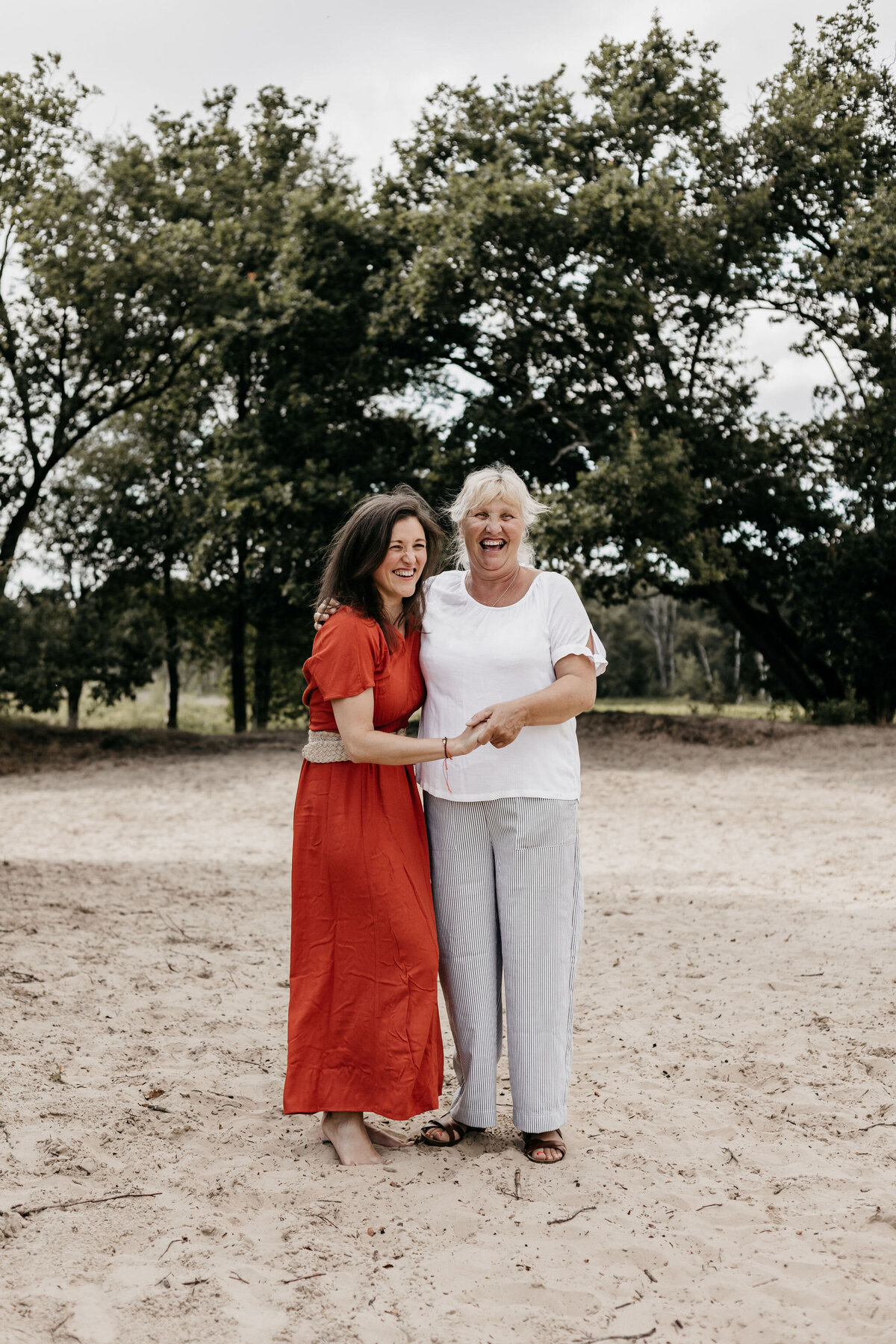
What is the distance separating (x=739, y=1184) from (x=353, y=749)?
5.44ft

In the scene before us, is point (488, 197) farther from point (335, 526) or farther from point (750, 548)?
point (750, 548)

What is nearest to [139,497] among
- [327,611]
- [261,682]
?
[261,682]

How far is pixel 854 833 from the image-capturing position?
30.5 ft

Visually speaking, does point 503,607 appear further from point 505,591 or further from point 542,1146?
point 542,1146

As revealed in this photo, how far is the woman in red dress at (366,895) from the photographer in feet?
10.5

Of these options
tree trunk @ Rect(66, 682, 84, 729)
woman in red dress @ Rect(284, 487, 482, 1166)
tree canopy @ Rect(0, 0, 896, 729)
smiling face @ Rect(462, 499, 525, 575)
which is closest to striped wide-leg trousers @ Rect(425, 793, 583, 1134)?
woman in red dress @ Rect(284, 487, 482, 1166)

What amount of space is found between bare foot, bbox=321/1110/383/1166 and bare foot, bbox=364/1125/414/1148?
63 mm

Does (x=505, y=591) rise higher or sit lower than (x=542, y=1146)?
higher

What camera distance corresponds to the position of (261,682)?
23797mm

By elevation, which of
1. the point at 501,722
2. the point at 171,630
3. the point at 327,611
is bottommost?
the point at 501,722

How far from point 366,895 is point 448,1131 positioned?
85 centimetres

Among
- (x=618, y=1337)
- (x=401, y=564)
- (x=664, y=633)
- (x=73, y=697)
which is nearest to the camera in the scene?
(x=618, y=1337)

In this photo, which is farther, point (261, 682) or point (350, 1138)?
point (261, 682)

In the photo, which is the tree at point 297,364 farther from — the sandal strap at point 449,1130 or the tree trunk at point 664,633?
the tree trunk at point 664,633
